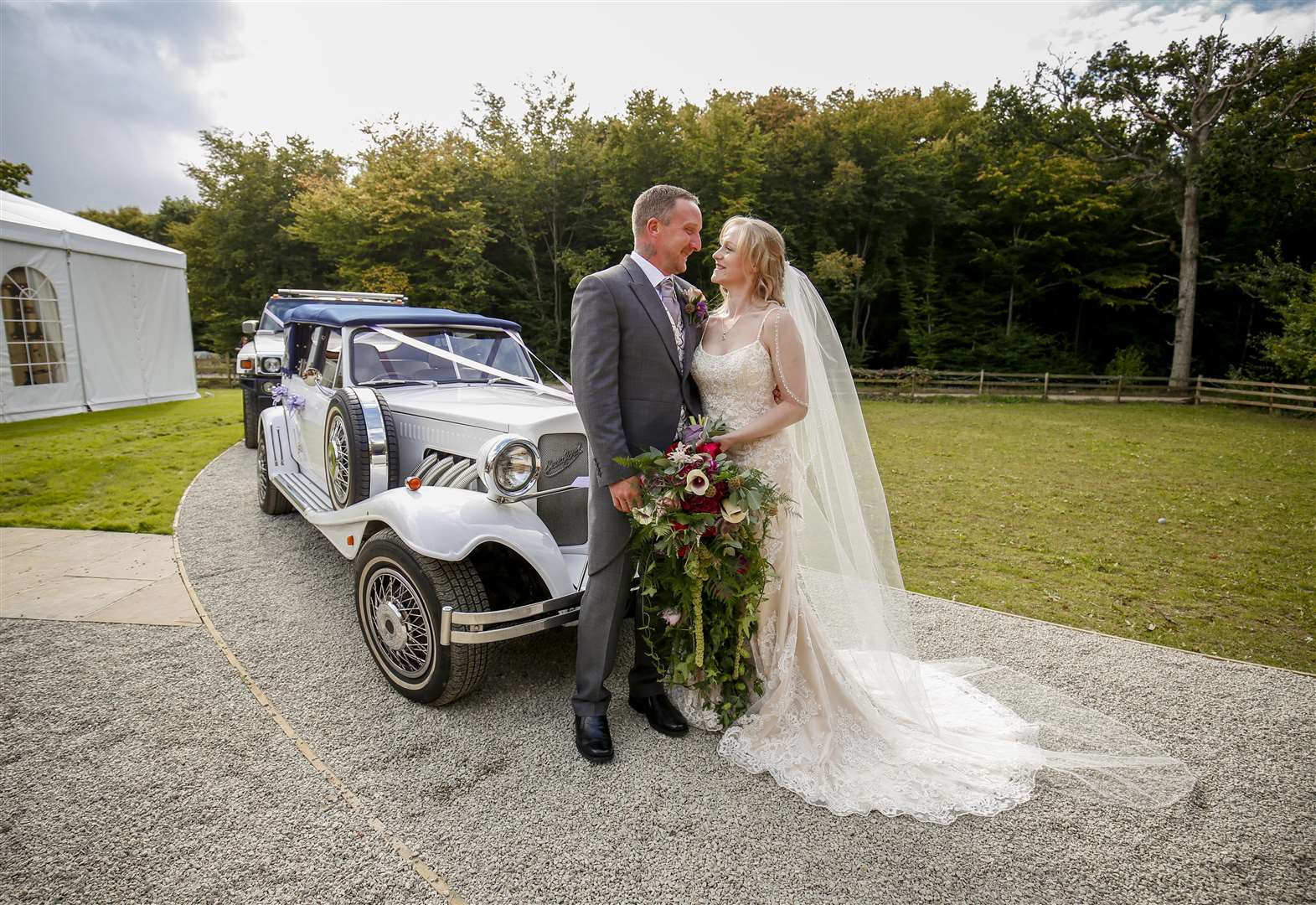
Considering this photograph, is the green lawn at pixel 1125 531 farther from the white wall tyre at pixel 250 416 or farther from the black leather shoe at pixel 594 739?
the white wall tyre at pixel 250 416

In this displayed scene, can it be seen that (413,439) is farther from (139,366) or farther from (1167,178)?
(1167,178)

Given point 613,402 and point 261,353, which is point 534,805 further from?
point 261,353

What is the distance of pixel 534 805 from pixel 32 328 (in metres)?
14.7

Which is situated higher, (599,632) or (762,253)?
(762,253)

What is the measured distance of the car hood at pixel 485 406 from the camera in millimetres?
3730

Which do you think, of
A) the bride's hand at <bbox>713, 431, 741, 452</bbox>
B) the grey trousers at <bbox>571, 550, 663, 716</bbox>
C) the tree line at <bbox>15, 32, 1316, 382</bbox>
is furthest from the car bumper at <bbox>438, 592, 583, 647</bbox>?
the tree line at <bbox>15, 32, 1316, 382</bbox>

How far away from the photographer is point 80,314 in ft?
41.1

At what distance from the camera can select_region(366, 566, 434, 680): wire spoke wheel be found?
3.34 metres

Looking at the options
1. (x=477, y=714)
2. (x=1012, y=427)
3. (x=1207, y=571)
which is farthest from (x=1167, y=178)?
(x=477, y=714)

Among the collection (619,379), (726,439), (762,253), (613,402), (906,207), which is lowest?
(726,439)

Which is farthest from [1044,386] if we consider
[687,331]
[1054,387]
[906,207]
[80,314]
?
[80,314]

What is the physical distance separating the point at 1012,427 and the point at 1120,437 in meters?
2.20

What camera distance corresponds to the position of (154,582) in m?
4.94

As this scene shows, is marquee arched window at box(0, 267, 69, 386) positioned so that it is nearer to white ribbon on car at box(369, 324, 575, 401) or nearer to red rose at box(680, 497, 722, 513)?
white ribbon on car at box(369, 324, 575, 401)
